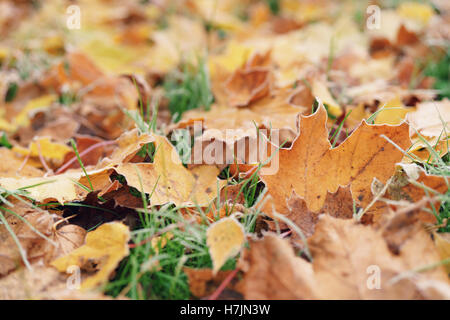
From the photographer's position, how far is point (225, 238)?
29.9 inches

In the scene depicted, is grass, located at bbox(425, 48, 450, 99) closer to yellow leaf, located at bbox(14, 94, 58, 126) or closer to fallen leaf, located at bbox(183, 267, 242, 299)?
fallen leaf, located at bbox(183, 267, 242, 299)

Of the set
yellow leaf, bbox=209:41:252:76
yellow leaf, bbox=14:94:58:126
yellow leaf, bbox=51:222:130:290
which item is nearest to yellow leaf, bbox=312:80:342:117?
yellow leaf, bbox=209:41:252:76

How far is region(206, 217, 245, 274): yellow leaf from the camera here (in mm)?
742

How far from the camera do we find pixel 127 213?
0.94 m

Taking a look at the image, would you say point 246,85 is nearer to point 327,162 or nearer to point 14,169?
point 327,162

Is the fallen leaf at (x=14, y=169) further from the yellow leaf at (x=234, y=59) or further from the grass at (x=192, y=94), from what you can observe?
the yellow leaf at (x=234, y=59)

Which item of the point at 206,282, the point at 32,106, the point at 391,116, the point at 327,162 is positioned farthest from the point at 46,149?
the point at 391,116

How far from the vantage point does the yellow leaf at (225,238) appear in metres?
0.74

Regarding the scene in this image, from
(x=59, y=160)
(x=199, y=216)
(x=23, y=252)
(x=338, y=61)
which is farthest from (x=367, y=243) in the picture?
(x=338, y=61)

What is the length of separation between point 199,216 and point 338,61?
117 centimetres

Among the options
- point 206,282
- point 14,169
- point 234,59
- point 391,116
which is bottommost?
point 206,282

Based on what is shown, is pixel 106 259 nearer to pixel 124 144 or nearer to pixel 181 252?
pixel 181 252

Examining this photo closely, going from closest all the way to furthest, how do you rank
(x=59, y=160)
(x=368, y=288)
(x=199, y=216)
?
1. (x=368, y=288)
2. (x=199, y=216)
3. (x=59, y=160)

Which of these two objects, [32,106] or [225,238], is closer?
[225,238]
